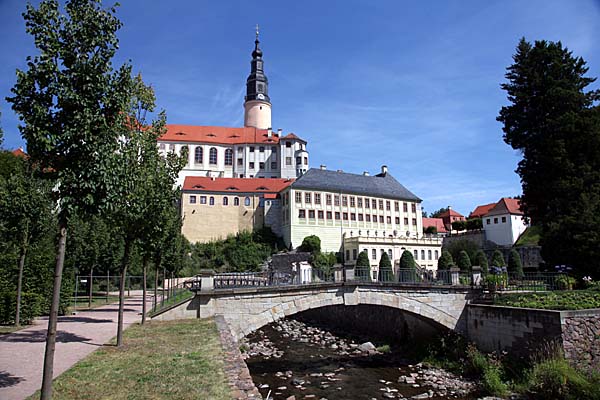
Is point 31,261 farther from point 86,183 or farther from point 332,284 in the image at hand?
point 86,183

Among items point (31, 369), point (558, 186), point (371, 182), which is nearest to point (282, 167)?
point (371, 182)

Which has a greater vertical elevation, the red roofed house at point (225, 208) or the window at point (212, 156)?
the window at point (212, 156)

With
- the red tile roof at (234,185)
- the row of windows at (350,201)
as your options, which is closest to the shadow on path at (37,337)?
the row of windows at (350,201)

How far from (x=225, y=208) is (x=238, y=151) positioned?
19441mm

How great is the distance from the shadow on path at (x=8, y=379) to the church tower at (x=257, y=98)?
87202mm

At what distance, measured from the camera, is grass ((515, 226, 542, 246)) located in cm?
6138

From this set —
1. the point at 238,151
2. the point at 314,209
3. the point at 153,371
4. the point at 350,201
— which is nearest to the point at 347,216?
the point at 350,201

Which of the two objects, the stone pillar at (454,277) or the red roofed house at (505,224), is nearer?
the stone pillar at (454,277)

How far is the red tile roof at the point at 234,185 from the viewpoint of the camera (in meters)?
70.8

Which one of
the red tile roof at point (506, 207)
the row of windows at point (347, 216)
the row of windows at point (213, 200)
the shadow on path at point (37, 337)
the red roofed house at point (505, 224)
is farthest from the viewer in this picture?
the row of windows at point (213, 200)

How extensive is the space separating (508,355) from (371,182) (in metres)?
56.1

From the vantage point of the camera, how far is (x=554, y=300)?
19719 mm

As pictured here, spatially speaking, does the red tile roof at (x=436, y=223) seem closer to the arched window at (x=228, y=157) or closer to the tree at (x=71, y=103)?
the arched window at (x=228, y=157)

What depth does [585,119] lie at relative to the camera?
101 ft
